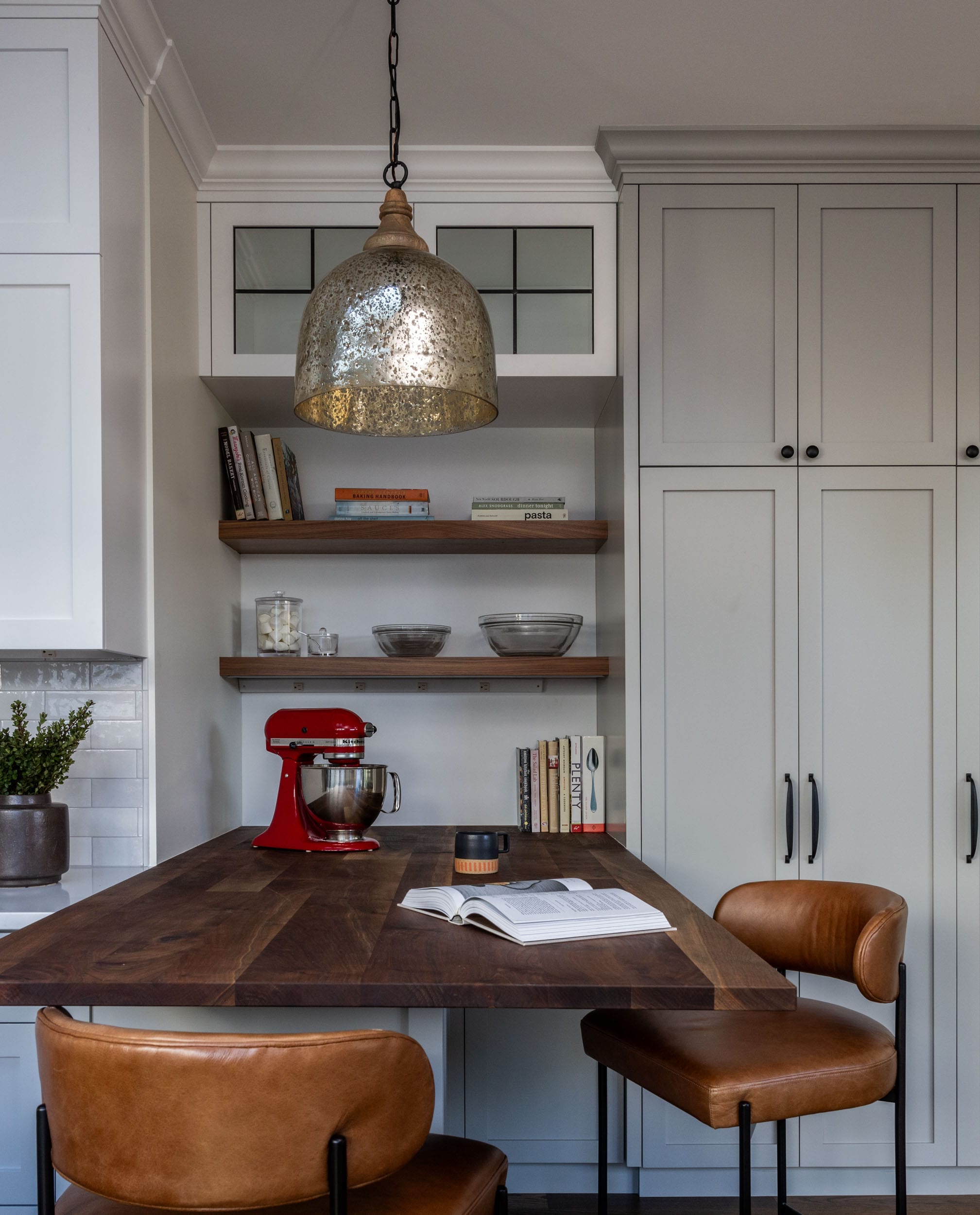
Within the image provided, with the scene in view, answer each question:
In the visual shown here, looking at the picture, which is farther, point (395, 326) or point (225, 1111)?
point (395, 326)

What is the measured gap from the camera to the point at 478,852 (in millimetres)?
2086

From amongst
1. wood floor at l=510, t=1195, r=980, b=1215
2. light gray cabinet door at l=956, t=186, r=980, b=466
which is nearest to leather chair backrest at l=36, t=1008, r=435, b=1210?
wood floor at l=510, t=1195, r=980, b=1215

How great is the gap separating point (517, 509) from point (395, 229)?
131 centimetres

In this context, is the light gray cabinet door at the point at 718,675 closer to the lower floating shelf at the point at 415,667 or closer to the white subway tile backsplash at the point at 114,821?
the lower floating shelf at the point at 415,667

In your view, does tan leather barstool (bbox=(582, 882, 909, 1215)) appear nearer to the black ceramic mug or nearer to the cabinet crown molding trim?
the black ceramic mug

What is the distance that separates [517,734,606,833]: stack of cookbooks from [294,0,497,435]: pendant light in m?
1.39

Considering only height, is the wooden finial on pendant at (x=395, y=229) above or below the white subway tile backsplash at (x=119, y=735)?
above

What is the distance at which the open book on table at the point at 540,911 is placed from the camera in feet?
5.01

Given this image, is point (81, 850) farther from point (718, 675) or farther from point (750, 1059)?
point (718, 675)

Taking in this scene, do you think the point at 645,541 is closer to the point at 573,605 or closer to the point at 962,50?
the point at 573,605

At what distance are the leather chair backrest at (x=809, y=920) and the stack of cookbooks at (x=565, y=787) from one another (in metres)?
0.66

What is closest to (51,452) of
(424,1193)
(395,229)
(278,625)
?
(395,229)

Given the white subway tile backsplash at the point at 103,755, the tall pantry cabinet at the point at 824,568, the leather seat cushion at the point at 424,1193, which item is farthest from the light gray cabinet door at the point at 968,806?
the white subway tile backsplash at the point at 103,755

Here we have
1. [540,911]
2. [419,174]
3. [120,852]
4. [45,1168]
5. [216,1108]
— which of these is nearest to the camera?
[216,1108]
